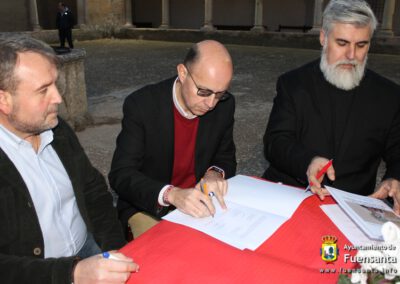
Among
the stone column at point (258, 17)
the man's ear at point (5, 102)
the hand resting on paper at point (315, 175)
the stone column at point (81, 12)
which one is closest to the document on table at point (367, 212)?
the hand resting on paper at point (315, 175)

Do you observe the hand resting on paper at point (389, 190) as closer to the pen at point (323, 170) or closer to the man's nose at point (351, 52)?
the pen at point (323, 170)

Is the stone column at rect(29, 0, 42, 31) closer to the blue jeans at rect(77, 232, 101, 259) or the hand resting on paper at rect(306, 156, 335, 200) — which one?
the blue jeans at rect(77, 232, 101, 259)

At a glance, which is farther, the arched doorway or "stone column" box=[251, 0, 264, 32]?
the arched doorway

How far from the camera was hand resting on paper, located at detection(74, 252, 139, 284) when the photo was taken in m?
1.29

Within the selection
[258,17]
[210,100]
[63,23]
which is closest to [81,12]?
[63,23]

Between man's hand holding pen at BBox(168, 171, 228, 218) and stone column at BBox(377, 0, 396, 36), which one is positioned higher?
stone column at BBox(377, 0, 396, 36)

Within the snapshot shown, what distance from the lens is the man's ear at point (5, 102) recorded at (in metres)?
1.66

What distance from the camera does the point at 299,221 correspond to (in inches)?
69.5

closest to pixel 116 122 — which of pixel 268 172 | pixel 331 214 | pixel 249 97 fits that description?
pixel 249 97

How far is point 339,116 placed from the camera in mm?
2754

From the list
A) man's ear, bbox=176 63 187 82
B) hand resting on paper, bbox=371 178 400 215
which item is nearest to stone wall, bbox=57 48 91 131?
man's ear, bbox=176 63 187 82

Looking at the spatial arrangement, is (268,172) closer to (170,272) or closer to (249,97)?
(170,272)

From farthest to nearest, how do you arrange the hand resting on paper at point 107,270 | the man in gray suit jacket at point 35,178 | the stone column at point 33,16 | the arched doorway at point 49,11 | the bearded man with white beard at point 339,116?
the arched doorway at point 49,11 → the stone column at point 33,16 → the bearded man with white beard at point 339,116 → the man in gray suit jacket at point 35,178 → the hand resting on paper at point 107,270

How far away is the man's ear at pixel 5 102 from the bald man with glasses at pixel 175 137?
70 cm
